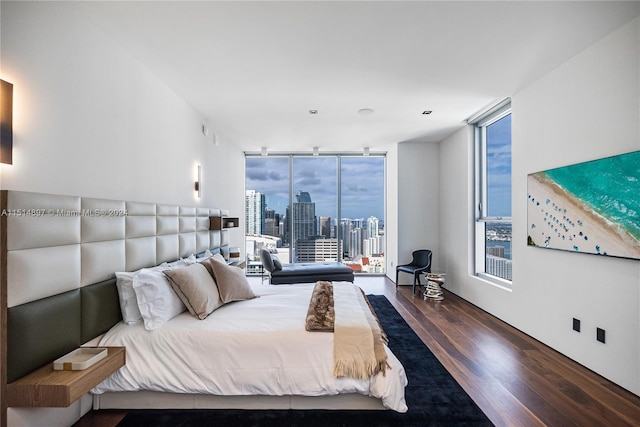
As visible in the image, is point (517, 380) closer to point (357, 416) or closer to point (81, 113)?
point (357, 416)

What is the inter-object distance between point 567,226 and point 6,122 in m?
4.10

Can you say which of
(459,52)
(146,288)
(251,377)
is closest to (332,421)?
(251,377)

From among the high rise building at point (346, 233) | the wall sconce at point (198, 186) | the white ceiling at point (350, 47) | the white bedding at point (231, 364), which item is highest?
the white ceiling at point (350, 47)

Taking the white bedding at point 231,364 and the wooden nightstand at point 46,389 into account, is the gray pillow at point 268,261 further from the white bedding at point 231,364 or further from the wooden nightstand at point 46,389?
the wooden nightstand at point 46,389

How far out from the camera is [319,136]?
17.5ft

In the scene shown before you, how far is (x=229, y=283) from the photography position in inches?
107

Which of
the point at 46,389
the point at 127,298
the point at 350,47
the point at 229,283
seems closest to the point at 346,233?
the point at 229,283

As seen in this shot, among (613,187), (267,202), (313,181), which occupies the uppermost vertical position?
(313,181)

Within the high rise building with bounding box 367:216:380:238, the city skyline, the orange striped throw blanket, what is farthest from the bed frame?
the high rise building with bounding box 367:216:380:238

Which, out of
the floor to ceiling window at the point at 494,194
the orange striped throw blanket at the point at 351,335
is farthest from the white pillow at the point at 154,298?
the floor to ceiling window at the point at 494,194

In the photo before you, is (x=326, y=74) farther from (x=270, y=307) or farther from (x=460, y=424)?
(x=460, y=424)

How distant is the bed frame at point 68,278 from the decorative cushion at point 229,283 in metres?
0.57

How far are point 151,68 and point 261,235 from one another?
14.4ft

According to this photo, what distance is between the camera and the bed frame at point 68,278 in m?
1.49
